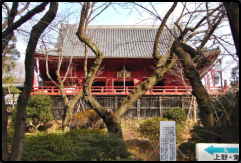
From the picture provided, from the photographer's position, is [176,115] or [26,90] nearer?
[26,90]

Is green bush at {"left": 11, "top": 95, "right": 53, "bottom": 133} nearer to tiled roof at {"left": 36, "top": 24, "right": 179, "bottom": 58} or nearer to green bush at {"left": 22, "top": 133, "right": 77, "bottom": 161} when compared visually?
green bush at {"left": 22, "top": 133, "right": 77, "bottom": 161}

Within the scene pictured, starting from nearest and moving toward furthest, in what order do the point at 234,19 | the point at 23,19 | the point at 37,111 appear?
1. the point at 234,19
2. the point at 23,19
3. the point at 37,111

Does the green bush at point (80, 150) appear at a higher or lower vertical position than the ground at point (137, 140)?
higher

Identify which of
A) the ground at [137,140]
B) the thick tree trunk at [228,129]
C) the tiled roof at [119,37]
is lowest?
the ground at [137,140]

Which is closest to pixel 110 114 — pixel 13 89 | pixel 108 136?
pixel 108 136

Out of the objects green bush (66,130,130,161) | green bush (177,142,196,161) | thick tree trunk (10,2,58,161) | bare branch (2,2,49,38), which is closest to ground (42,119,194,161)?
green bush (66,130,130,161)

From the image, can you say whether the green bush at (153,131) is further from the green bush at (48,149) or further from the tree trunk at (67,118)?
the green bush at (48,149)

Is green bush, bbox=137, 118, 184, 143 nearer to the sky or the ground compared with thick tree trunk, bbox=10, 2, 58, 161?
nearer to the ground

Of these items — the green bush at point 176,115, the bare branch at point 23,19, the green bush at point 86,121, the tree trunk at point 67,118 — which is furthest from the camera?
the green bush at point 176,115

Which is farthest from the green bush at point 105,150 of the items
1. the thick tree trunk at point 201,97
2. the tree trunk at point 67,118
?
the tree trunk at point 67,118

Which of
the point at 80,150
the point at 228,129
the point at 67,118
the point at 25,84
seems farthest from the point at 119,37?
the point at 228,129

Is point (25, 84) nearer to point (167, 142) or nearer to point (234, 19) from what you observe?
point (167, 142)

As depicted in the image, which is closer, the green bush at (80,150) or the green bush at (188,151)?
the green bush at (80,150)

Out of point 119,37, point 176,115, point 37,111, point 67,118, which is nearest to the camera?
point 67,118
